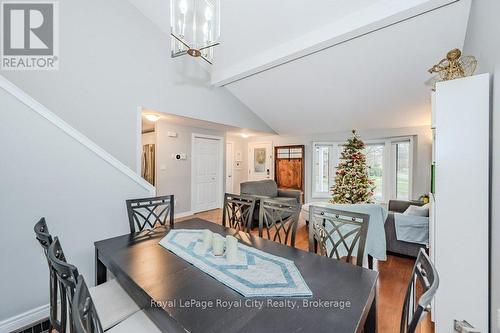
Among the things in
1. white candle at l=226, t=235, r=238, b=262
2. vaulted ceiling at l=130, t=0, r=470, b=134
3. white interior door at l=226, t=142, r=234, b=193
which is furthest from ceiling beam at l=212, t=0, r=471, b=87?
white interior door at l=226, t=142, r=234, b=193

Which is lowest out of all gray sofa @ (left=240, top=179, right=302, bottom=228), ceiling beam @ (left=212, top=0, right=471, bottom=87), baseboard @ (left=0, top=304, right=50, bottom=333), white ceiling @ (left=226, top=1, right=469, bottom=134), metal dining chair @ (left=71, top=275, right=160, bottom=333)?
baseboard @ (left=0, top=304, right=50, bottom=333)

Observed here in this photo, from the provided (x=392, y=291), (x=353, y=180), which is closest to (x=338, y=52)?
(x=353, y=180)

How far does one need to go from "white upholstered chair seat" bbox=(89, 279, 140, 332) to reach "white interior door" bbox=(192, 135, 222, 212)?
4.06 meters

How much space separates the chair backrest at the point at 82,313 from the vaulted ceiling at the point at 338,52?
3360 mm

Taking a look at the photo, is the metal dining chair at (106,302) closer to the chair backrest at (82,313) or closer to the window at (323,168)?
the chair backrest at (82,313)

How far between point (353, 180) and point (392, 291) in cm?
177

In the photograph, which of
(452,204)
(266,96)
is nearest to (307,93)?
(266,96)

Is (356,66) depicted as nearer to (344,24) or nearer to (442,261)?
(344,24)

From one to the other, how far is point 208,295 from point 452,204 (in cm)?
176

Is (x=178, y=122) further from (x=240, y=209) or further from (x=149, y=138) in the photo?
(x=240, y=209)

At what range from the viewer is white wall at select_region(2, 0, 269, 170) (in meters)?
2.80

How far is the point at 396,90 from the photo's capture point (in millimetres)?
3695

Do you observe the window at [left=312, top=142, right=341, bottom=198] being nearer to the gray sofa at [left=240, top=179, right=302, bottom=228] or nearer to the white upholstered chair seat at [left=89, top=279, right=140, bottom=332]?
the gray sofa at [left=240, top=179, right=302, bottom=228]

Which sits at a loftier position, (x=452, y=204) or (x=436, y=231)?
(x=452, y=204)
